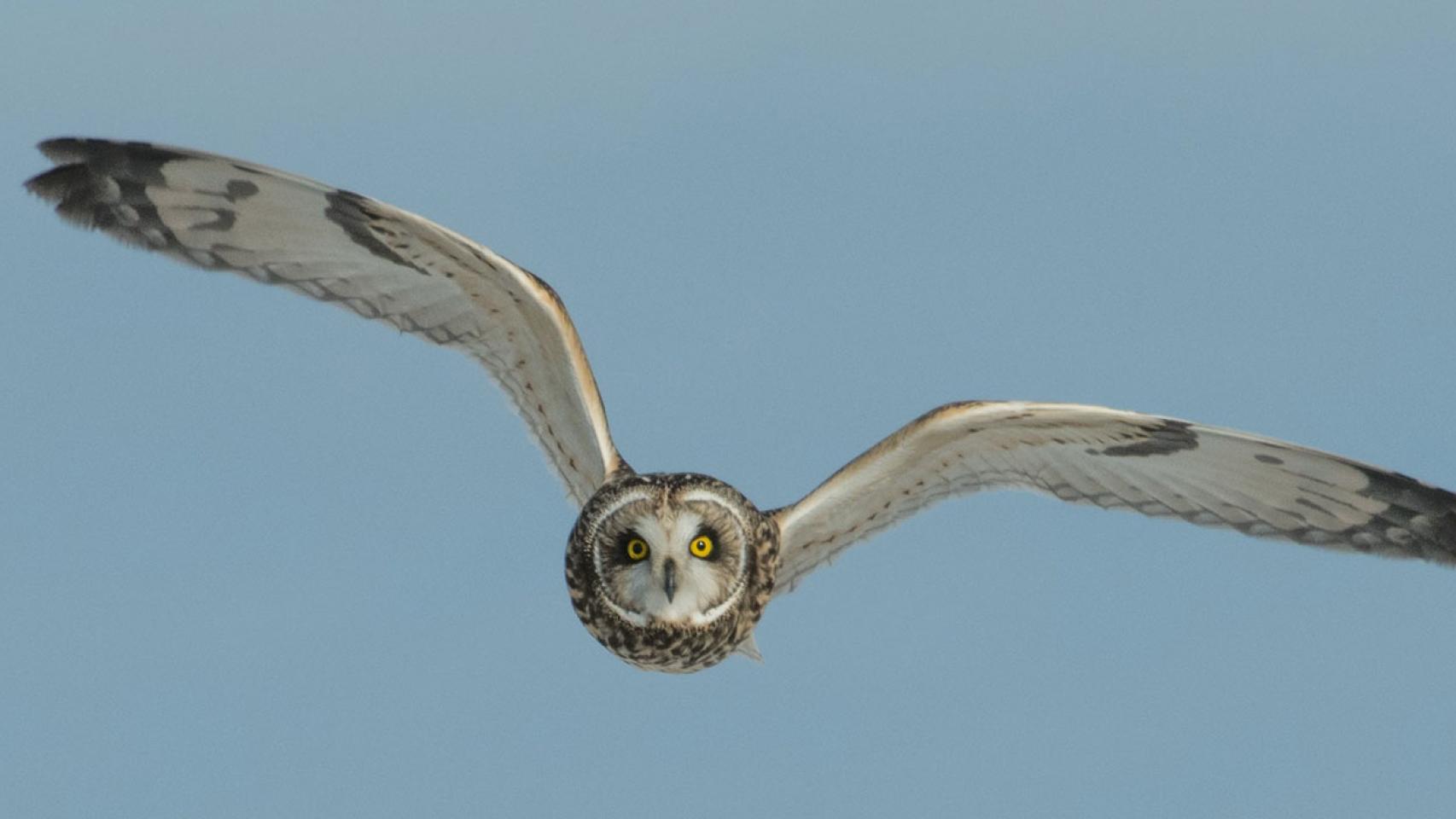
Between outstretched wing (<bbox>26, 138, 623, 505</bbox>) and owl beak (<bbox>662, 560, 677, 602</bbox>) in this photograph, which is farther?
outstretched wing (<bbox>26, 138, 623, 505</bbox>)

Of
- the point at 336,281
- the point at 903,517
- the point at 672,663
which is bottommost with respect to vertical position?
the point at 672,663

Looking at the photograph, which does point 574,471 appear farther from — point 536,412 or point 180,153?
point 180,153

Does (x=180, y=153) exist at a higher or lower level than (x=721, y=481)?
higher

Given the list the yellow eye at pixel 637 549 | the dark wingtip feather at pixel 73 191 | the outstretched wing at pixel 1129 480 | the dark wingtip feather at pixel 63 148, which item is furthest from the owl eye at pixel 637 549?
the dark wingtip feather at pixel 63 148

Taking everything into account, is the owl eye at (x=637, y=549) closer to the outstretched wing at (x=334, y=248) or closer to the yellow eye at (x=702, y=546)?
the yellow eye at (x=702, y=546)

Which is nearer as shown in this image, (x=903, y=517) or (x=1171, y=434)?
(x=1171, y=434)

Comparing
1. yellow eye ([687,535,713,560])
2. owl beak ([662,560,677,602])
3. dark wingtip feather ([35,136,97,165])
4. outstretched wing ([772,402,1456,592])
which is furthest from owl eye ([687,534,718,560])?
dark wingtip feather ([35,136,97,165])

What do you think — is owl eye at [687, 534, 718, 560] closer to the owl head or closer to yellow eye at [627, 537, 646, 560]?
the owl head

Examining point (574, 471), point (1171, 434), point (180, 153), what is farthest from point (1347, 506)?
point (180, 153)

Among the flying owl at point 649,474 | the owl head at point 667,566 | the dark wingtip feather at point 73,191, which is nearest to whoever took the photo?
the owl head at point 667,566
